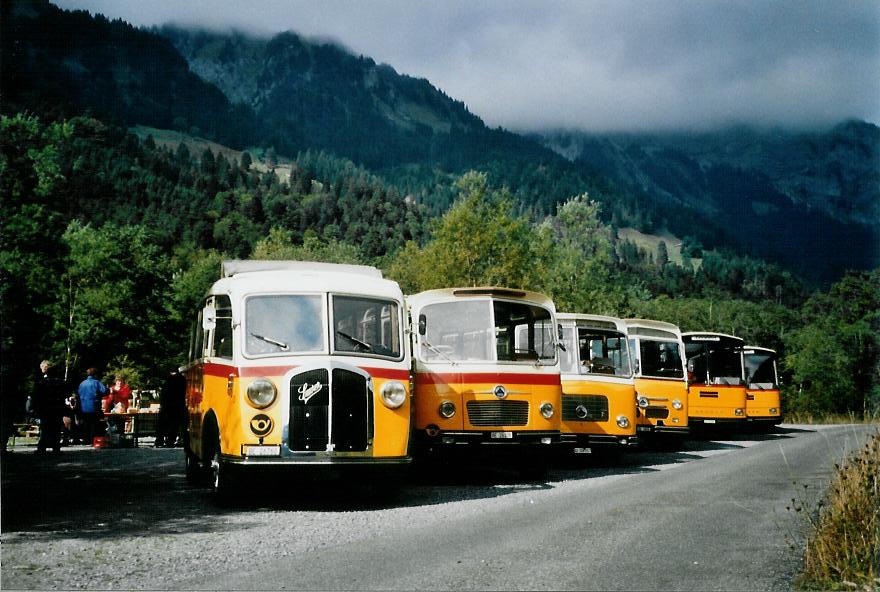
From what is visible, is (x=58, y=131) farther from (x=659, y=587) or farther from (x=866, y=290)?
(x=866, y=290)

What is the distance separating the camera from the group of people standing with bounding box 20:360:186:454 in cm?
2109

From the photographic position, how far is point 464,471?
64.8 feet

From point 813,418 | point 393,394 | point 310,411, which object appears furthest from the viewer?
point 813,418

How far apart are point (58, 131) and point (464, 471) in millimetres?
21053

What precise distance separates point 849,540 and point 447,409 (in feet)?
27.9

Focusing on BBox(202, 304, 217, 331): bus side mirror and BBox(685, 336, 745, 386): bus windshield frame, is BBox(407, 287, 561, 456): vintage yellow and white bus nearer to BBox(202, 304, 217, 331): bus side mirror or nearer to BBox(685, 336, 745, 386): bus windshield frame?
BBox(202, 304, 217, 331): bus side mirror

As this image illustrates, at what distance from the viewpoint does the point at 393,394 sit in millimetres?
13320

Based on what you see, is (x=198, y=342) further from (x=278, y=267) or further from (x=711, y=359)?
(x=711, y=359)

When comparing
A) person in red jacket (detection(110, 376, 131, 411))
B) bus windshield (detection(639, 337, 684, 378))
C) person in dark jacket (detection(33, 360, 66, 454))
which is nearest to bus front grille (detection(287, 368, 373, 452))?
person in dark jacket (detection(33, 360, 66, 454))

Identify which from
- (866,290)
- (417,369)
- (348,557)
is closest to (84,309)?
(417,369)

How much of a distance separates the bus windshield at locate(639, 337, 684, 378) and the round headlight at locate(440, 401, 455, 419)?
373 inches

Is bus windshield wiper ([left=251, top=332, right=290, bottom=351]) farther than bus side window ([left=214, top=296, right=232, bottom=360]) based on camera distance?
No

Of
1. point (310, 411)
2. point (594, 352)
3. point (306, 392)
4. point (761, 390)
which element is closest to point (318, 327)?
point (306, 392)

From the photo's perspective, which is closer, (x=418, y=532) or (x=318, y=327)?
(x=418, y=532)
